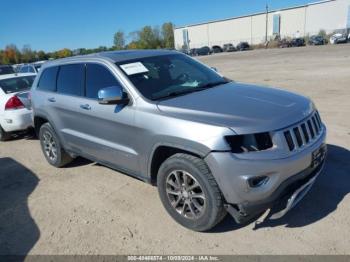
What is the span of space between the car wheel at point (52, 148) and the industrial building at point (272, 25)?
239 feet

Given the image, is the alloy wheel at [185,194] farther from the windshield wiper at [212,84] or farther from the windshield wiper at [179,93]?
the windshield wiper at [212,84]

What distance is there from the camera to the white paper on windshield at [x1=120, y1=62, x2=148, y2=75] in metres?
3.79

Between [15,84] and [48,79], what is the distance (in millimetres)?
3087

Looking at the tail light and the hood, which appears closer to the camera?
the hood

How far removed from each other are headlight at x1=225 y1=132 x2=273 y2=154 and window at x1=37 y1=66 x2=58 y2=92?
11.2 feet

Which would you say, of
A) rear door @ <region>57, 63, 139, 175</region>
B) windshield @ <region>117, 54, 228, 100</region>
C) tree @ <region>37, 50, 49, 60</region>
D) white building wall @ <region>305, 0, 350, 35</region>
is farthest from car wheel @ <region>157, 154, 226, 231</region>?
tree @ <region>37, 50, 49, 60</region>

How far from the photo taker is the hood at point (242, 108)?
2840mm

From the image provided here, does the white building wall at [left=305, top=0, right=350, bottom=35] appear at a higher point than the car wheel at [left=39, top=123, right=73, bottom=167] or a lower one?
higher

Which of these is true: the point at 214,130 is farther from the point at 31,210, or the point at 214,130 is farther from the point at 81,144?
the point at 31,210

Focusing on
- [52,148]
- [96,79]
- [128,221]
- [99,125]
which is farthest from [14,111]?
[128,221]

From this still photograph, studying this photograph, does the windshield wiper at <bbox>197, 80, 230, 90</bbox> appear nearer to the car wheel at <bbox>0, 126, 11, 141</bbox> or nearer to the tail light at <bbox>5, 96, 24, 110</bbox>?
the tail light at <bbox>5, 96, 24, 110</bbox>

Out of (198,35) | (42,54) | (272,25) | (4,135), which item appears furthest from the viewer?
(198,35)

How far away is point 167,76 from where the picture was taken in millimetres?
3984

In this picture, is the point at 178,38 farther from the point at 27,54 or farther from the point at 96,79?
the point at 96,79
